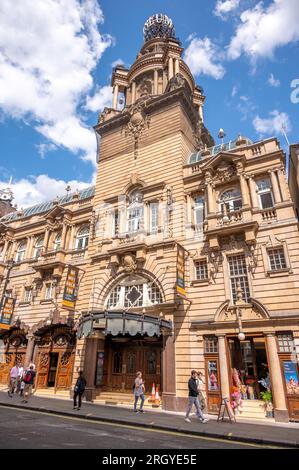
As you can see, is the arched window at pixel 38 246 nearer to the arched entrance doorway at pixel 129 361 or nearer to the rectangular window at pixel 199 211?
the arched entrance doorway at pixel 129 361

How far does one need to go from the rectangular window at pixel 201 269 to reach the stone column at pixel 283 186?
629 centimetres

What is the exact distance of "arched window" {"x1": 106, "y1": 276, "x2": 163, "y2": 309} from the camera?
20406 millimetres

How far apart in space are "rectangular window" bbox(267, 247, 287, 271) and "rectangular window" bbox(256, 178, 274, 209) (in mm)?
2997

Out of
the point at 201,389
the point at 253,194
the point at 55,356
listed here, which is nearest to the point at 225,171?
the point at 253,194

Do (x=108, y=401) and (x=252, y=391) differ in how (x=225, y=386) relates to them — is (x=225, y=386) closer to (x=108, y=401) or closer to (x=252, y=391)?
(x=252, y=391)

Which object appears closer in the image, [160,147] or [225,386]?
[225,386]

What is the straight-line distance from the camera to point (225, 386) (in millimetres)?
15891

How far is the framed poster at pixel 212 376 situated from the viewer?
16.3 meters

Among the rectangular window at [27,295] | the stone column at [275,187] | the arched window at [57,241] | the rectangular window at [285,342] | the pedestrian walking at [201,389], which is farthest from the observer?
the arched window at [57,241]

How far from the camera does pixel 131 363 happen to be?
2048 cm

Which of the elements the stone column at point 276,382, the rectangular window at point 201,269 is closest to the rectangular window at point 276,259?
the stone column at point 276,382

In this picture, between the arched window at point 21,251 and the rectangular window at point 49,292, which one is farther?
the arched window at point 21,251
